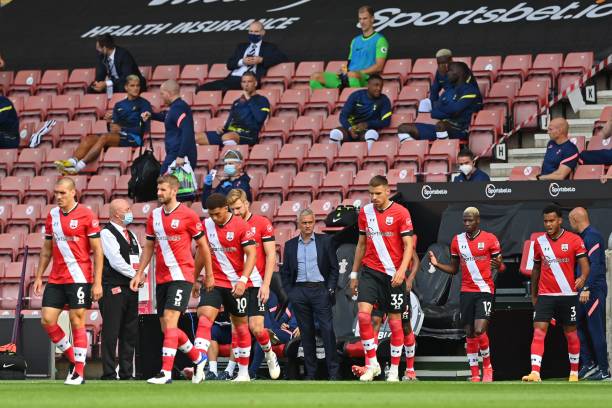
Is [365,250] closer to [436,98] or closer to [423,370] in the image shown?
[423,370]

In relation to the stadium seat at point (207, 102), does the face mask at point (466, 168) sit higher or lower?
lower

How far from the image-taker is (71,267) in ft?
46.0

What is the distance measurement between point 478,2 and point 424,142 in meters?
4.78

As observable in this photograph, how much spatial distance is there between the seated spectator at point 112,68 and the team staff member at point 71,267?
34.6 ft

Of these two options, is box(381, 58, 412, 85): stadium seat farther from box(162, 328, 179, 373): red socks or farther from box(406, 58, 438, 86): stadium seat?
box(162, 328, 179, 373): red socks

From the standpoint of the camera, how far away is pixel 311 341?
17188mm

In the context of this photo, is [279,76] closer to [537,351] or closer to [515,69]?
[515,69]

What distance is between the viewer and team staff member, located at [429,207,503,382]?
16297 millimetres

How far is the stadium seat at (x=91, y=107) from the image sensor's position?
977 inches

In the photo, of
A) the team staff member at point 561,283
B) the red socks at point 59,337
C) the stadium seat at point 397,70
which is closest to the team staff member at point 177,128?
the stadium seat at point 397,70

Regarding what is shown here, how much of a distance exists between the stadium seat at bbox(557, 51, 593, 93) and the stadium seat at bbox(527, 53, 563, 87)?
0.09 meters

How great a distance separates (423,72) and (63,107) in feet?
21.0

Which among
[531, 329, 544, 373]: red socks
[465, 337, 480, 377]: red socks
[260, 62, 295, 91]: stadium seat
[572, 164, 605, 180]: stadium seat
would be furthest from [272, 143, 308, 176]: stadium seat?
[531, 329, 544, 373]: red socks

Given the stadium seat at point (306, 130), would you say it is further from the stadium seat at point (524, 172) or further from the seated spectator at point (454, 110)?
the stadium seat at point (524, 172)
